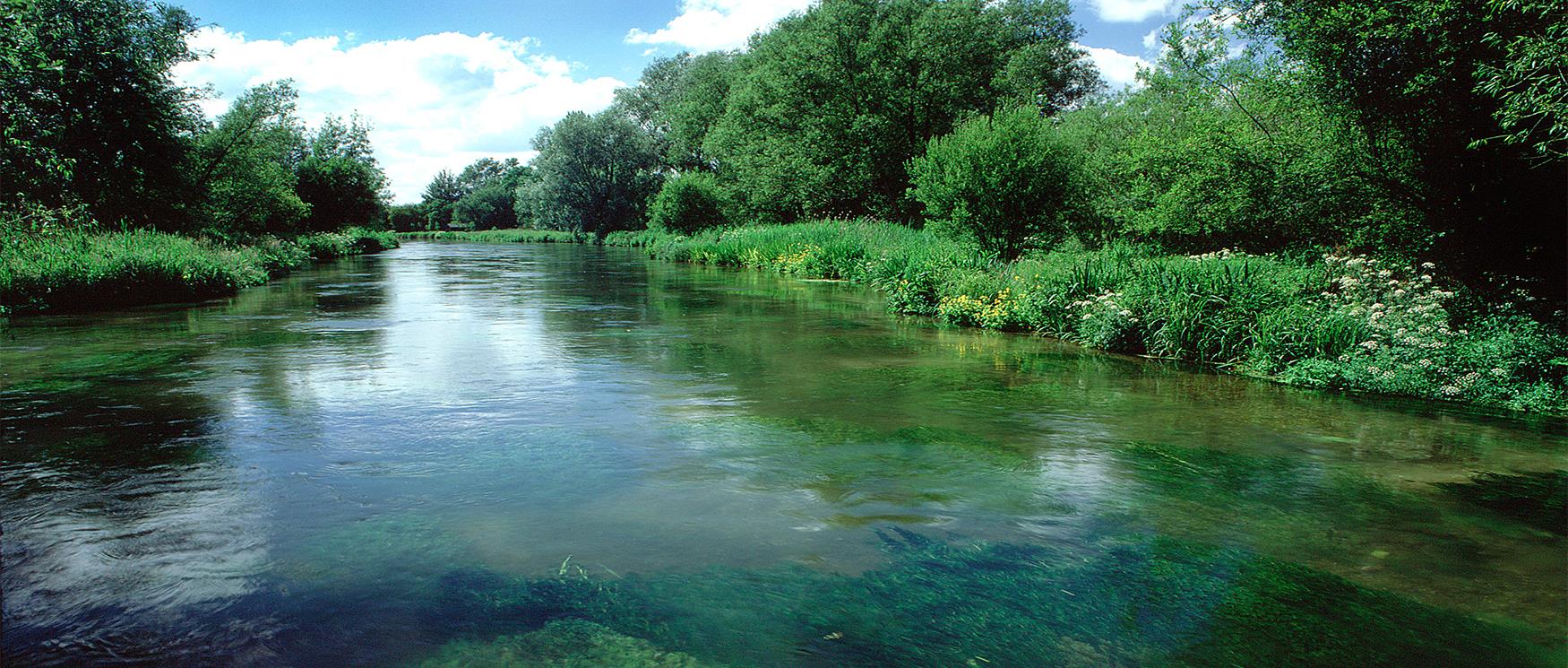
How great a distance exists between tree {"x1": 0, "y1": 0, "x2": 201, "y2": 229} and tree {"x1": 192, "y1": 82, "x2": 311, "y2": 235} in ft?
9.26

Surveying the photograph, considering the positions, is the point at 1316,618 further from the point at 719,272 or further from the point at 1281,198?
the point at 719,272

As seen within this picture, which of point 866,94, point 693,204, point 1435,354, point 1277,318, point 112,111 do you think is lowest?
point 1435,354

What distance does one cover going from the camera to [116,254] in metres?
17.9

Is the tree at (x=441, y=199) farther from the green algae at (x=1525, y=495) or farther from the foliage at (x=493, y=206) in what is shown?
the green algae at (x=1525, y=495)

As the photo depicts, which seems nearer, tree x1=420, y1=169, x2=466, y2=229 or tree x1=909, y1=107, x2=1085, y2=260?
tree x1=909, y1=107, x2=1085, y2=260

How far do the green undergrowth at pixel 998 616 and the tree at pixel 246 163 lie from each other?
31.8 m

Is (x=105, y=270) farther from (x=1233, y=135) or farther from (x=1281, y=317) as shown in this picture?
(x=1233, y=135)

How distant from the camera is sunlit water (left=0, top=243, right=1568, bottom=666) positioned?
3867mm

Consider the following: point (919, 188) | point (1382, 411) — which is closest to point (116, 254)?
point (919, 188)

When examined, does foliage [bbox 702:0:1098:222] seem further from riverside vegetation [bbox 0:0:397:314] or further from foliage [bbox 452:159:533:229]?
foliage [bbox 452:159:533:229]

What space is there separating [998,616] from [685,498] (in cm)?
238

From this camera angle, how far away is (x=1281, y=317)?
1049 centimetres

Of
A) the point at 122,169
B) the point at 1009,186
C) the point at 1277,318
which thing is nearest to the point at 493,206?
the point at 122,169

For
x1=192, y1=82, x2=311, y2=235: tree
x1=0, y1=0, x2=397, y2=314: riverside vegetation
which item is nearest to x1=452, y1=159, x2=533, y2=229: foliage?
x1=192, y1=82, x2=311, y2=235: tree
